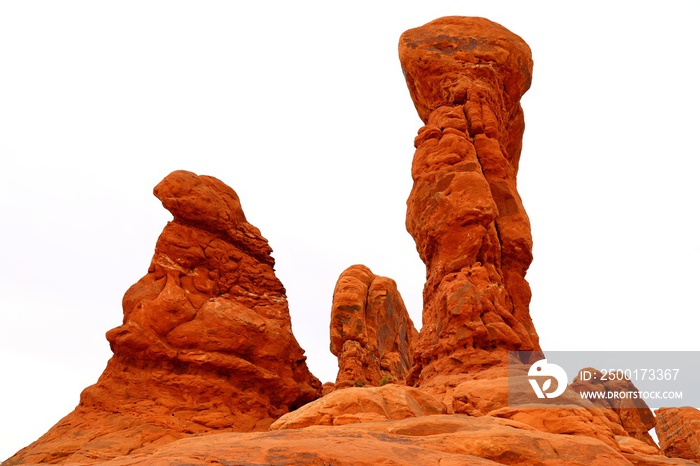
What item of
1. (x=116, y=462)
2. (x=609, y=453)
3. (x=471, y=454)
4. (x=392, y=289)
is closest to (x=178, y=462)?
(x=116, y=462)

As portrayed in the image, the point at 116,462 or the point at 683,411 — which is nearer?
the point at 116,462

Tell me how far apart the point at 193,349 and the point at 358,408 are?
10279 mm

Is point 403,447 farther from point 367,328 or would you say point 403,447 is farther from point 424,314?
point 367,328

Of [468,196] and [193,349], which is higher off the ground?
[468,196]

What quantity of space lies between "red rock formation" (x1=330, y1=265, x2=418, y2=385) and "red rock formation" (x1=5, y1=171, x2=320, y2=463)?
33.8ft

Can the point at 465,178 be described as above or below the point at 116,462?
above

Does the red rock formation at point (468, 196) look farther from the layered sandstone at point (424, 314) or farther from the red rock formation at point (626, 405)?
the red rock formation at point (626, 405)

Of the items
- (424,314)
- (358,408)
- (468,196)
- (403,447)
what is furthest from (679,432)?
(403,447)

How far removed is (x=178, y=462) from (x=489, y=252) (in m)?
16.9

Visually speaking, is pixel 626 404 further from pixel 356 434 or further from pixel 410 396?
pixel 356 434

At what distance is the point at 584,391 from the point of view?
30062mm

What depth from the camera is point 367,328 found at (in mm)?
37219

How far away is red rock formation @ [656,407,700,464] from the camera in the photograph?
1196 inches

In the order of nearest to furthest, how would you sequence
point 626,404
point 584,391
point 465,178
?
point 465,178 < point 584,391 < point 626,404
